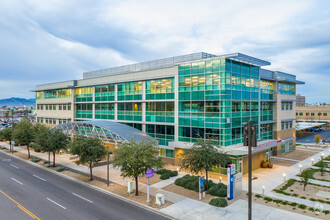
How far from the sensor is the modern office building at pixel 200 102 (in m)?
28.7

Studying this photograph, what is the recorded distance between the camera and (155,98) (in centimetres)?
3631

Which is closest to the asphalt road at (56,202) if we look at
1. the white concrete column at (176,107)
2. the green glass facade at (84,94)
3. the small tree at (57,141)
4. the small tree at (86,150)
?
the small tree at (86,150)

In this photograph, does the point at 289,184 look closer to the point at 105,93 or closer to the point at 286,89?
the point at 286,89

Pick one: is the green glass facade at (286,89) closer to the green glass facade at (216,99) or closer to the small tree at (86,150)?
the green glass facade at (216,99)

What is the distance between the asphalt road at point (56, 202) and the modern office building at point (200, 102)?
13221 mm

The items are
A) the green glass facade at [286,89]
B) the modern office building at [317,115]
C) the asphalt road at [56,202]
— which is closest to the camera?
the asphalt road at [56,202]

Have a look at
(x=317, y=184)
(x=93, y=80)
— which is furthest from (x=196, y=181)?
(x=93, y=80)

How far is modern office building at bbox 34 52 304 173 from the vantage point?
2869 cm

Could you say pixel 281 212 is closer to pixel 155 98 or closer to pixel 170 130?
pixel 170 130

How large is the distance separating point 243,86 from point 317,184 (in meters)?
14.7

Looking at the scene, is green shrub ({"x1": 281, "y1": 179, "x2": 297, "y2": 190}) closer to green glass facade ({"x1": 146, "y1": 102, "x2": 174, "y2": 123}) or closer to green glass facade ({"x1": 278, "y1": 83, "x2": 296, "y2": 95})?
green glass facade ({"x1": 146, "y1": 102, "x2": 174, "y2": 123})

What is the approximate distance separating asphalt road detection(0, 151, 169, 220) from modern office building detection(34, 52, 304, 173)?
521 inches

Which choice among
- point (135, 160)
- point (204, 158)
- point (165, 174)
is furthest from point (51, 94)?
point (204, 158)

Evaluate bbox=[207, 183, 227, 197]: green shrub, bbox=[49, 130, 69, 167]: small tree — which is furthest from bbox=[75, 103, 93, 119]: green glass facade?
bbox=[207, 183, 227, 197]: green shrub
